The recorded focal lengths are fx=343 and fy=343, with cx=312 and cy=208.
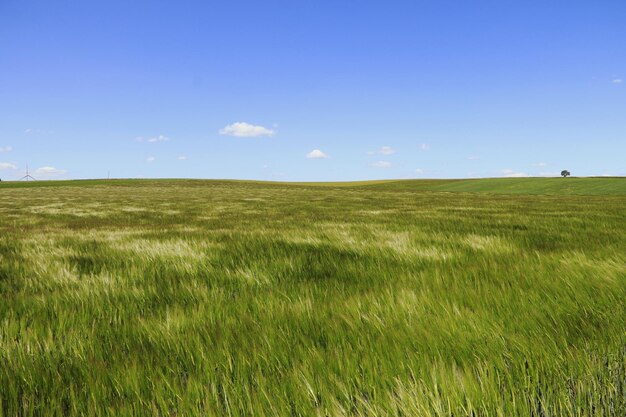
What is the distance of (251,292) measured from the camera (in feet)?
8.95

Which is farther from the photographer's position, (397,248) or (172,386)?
(397,248)

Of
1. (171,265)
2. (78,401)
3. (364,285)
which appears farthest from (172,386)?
(171,265)

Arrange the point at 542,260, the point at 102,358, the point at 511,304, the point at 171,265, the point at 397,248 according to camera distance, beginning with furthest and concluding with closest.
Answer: the point at 397,248 < the point at 171,265 < the point at 542,260 < the point at 511,304 < the point at 102,358

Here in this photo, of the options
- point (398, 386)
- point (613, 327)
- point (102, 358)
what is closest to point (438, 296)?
point (613, 327)

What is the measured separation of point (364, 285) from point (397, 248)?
65.8 inches

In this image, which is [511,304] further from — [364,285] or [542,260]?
[542,260]

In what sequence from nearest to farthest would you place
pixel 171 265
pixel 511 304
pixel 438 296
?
1. pixel 511 304
2. pixel 438 296
3. pixel 171 265

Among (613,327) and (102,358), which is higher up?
(613,327)

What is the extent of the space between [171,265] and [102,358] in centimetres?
223

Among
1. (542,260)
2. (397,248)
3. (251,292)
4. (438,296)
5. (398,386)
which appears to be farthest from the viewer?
(397,248)

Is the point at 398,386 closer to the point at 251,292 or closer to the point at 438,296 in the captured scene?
the point at 438,296

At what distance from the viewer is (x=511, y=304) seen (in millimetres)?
2158

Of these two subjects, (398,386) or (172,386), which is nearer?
(398,386)

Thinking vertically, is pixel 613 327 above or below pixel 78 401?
above
